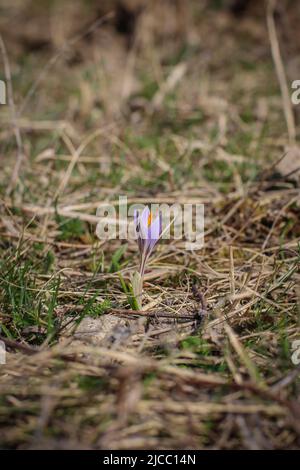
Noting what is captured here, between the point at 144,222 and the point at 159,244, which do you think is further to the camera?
the point at 159,244

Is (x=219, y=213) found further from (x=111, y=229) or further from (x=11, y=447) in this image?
(x=11, y=447)

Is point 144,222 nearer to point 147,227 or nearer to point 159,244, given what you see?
point 147,227

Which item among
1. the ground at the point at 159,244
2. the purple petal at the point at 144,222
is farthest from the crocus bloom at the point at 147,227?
the ground at the point at 159,244

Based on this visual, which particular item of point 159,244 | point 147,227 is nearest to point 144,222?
point 147,227

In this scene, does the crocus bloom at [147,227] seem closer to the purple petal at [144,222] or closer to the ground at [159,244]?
the purple petal at [144,222]

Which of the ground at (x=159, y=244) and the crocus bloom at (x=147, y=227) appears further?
the crocus bloom at (x=147, y=227)

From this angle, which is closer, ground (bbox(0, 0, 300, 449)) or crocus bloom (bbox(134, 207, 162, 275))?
ground (bbox(0, 0, 300, 449))

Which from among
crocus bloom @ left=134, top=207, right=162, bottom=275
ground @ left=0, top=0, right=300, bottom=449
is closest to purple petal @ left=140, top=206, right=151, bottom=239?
crocus bloom @ left=134, top=207, right=162, bottom=275

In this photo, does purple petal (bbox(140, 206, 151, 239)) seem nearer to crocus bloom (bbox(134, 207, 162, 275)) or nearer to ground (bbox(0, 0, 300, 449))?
crocus bloom (bbox(134, 207, 162, 275))

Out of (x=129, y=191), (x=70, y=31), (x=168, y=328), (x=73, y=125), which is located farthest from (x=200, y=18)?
(x=168, y=328)
